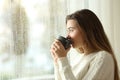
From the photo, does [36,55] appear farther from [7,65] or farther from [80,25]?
[80,25]

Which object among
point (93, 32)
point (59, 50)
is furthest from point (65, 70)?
point (93, 32)

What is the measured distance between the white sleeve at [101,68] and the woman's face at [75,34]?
0.14m

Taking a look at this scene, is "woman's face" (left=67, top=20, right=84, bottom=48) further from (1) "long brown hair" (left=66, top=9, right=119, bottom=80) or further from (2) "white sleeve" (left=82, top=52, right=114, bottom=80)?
(2) "white sleeve" (left=82, top=52, right=114, bottom=80)

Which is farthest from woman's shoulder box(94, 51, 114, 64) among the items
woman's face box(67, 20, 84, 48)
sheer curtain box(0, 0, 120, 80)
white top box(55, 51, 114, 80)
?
sheer curtain box(0, 0, 120, 80)

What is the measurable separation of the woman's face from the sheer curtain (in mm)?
517

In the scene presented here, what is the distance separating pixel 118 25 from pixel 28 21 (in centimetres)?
84

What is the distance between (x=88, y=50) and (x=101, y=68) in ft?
0.56

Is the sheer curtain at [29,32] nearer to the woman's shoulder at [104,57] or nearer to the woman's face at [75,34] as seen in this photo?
the woman's face at [75,34]

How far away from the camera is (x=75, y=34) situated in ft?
4.83

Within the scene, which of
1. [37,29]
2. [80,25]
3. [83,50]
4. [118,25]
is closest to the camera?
[80,25]

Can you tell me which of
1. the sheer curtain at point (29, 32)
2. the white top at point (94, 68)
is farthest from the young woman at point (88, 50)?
the sheer curtain at point (29, 32)

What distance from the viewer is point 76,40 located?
1.48 metres

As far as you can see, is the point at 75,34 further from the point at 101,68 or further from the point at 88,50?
the point at 101,68

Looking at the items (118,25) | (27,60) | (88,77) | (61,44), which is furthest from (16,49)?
(118,25)
